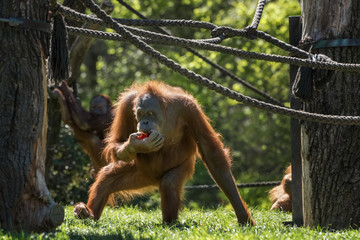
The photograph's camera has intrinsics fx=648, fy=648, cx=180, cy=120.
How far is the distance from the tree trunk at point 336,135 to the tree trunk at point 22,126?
1.75 meters

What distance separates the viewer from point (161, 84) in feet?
16.7

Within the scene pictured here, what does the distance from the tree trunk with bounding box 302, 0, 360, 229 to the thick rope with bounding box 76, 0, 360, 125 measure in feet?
1.02

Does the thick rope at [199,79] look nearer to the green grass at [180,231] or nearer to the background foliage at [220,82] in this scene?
the green grass at [180,231]

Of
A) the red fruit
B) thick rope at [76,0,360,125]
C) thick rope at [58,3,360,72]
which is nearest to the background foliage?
the red fruit

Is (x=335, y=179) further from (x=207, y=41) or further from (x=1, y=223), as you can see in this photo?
(x=1, y=223)

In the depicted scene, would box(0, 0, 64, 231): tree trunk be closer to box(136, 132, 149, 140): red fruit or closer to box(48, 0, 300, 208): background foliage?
box(136, 132, 149, 140): red fruit

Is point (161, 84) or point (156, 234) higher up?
point (161, 84)

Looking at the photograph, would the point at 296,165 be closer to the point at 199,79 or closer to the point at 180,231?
the point at 180,231

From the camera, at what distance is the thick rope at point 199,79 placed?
355 cm

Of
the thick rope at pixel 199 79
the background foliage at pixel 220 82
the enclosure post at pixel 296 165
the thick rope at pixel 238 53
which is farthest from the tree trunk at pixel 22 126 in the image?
the background foliage at pixel 220 82

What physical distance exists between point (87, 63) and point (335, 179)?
13.7 m

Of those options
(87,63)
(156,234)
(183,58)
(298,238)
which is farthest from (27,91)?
(87,63)

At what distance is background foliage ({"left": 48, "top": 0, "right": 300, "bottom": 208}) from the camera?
8781mm

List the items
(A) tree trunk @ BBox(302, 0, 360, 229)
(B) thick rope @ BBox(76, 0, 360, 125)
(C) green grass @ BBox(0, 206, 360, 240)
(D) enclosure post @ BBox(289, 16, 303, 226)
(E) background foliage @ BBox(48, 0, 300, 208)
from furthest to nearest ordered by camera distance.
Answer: (E) background foliage @ BBox(48, 0, 300, 208) → (D) enclosure post @ BBox(289, 16, 303, 226) → (A) tree trunk @ BBox(302, 0, 360, 229) → (B) thick rope @ BBox(76, 0, 360, 125) → (C) green grass @ BBox(0, 206, 360, 240)
